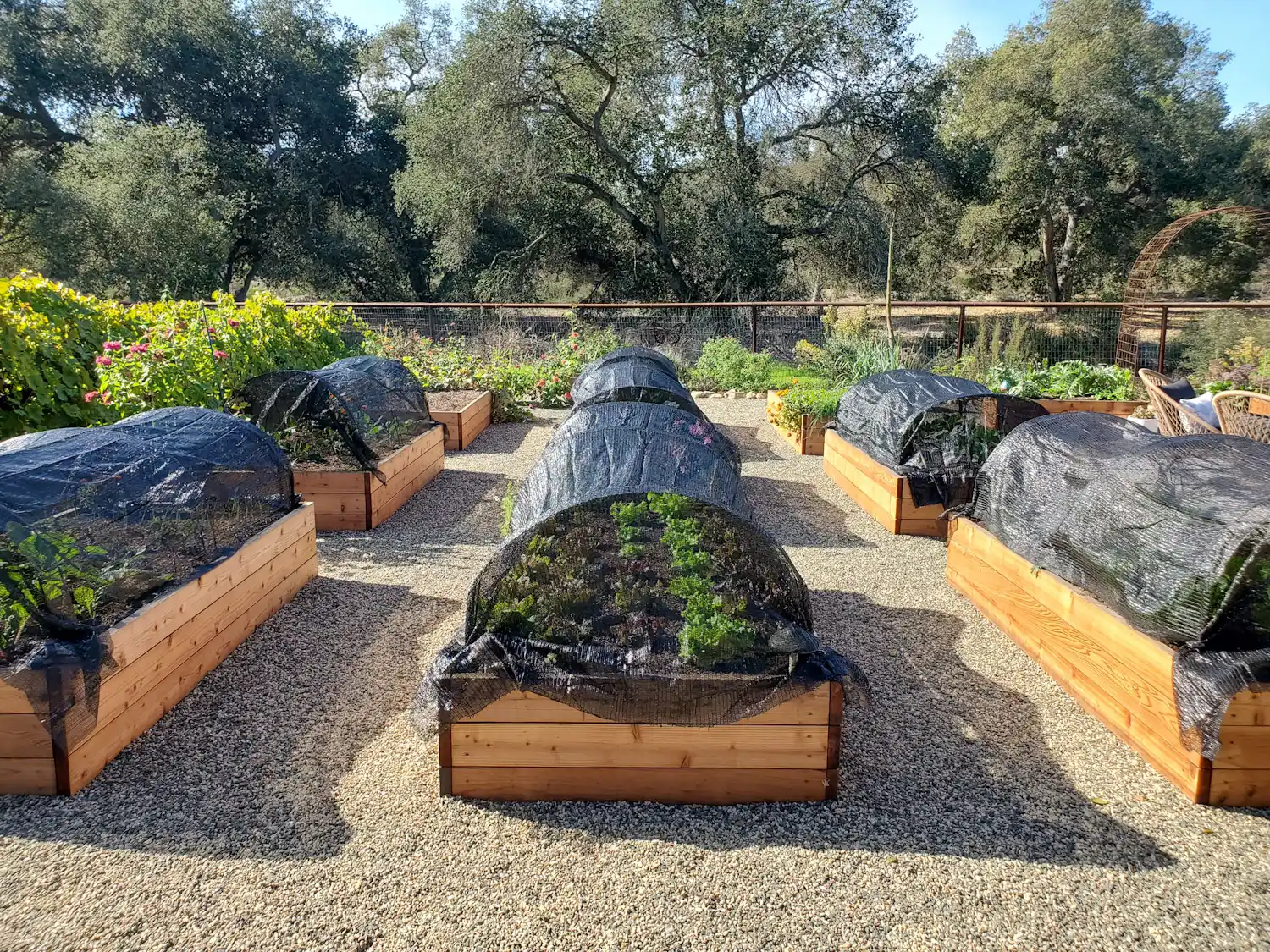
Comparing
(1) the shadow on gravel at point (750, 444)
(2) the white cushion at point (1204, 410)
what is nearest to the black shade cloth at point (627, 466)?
(2) the white cushion at point (1204, 410)

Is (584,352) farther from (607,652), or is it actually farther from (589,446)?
(607,652)

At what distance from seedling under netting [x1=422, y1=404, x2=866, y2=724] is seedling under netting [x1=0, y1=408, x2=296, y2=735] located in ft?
4.52

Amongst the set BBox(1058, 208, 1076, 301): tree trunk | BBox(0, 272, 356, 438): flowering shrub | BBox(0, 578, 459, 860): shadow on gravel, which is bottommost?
BBox(0, 578, 459, 860): shadow on gravel

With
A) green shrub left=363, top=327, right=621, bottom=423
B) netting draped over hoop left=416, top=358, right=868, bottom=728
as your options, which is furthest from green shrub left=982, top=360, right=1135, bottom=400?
netting draped over hoop left=416, top=358, right=868, bottom=728

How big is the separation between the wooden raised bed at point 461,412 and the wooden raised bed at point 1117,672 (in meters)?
5.60

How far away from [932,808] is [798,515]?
377 centimetres

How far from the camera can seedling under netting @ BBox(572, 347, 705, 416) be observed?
21.9 ft

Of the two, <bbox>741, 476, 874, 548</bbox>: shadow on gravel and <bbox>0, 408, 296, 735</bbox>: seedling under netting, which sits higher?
<bbox>0, 408, 296, 735</bbox>: seedling under netting

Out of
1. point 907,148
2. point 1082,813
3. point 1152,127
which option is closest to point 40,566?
point 1082,813

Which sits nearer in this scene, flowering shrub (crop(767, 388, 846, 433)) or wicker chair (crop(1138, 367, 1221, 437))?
wicker chair (crop(1138, 367, 1221, 437))

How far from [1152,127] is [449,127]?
48.4 feet

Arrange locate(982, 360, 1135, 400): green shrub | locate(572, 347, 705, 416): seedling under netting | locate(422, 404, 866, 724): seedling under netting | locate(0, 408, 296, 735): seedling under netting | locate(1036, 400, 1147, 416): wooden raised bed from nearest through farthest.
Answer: locate(422, 404, 866, 724): seedling under netting
locate(0, 408, 296, 735): seedling under netting
locate(572, 347, 705, 416): seedling under netting
locate(1036, 400, 1147, 416): wooden raised bed
locate(982, 360, 1135, 400): green shrub

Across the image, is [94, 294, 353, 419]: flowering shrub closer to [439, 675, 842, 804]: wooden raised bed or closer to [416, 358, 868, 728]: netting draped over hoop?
[416, 358, 868, 728]: netting draped over hoop

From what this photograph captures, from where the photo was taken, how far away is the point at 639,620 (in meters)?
2.99
